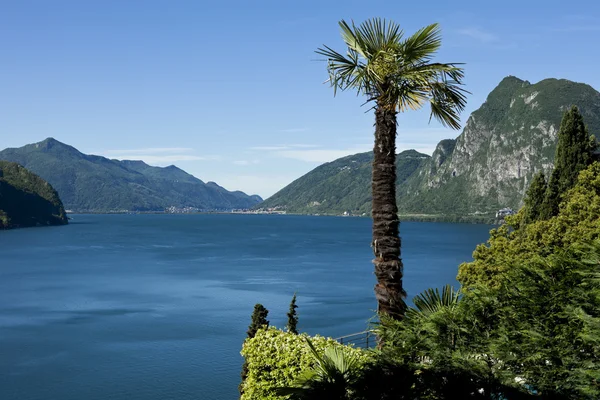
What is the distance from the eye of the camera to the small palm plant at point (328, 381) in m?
8.31

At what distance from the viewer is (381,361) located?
945cm

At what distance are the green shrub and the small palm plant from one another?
5.59 metres

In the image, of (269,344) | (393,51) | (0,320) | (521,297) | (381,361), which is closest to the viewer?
(381,361)

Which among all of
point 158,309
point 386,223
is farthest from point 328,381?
point 158,309

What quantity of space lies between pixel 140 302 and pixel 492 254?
54681 mm

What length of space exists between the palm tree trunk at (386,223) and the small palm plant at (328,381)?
3.18 m

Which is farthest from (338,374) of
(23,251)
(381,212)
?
(23,251)

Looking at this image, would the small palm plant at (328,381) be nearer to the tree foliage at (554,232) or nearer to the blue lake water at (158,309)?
the tree foliage at (554,232)

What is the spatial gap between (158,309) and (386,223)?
64056mm

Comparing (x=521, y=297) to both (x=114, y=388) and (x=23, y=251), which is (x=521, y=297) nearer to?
(x=114, y=388)

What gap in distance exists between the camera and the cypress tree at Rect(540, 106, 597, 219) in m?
35.2

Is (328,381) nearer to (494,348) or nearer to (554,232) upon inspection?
(494,348)

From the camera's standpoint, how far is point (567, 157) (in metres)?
35.5

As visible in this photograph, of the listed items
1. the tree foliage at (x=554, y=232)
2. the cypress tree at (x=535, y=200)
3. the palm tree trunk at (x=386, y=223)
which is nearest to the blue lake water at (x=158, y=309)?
the tree foliage at (x=554, y=232)
